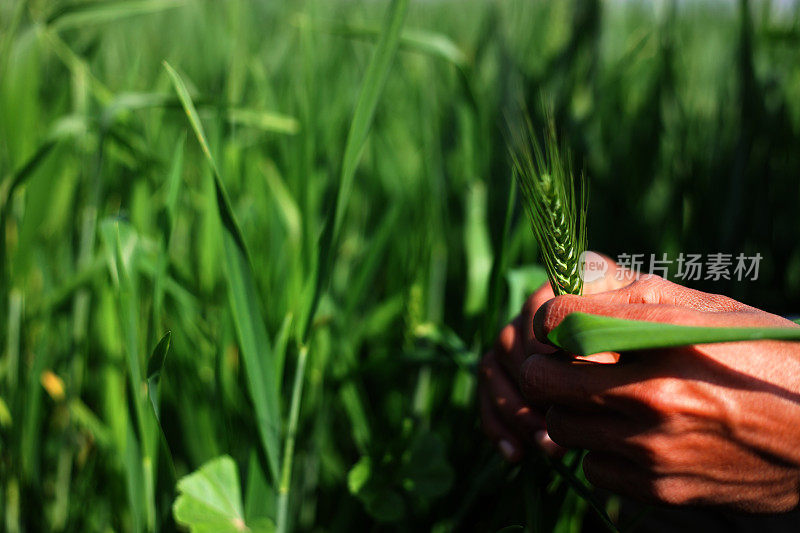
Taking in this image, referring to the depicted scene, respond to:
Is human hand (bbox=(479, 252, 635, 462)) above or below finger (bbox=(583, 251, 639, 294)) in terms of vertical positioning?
below

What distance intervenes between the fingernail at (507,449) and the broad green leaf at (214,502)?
22 cm

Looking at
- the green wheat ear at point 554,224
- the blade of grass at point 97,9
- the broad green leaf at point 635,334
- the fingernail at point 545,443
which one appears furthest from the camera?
the blade of grass at point 97,9

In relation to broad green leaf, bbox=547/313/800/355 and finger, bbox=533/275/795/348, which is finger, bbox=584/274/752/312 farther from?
broad green leaf, bbox=547/313/800/355

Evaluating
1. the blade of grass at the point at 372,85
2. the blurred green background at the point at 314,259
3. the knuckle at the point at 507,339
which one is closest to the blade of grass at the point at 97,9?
the blurred green background at the point at 314,259

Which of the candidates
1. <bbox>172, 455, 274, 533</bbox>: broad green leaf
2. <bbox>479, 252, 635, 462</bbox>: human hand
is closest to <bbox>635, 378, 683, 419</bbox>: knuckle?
<bbox>479, 252, 635, 462</bbox>: human hand

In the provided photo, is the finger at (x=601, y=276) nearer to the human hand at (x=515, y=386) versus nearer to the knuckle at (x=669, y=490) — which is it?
the human hand at (x=515, y=386)

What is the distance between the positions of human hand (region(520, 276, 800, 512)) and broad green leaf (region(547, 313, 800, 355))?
0.20 feet

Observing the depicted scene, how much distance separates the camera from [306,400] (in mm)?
798

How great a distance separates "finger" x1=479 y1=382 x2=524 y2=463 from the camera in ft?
1.86

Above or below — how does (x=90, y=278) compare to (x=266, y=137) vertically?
below

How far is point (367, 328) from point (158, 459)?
1.11ft

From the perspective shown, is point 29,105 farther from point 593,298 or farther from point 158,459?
point 593,298

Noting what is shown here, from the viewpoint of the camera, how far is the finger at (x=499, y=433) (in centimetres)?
57

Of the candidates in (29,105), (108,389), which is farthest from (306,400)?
(29,105)
